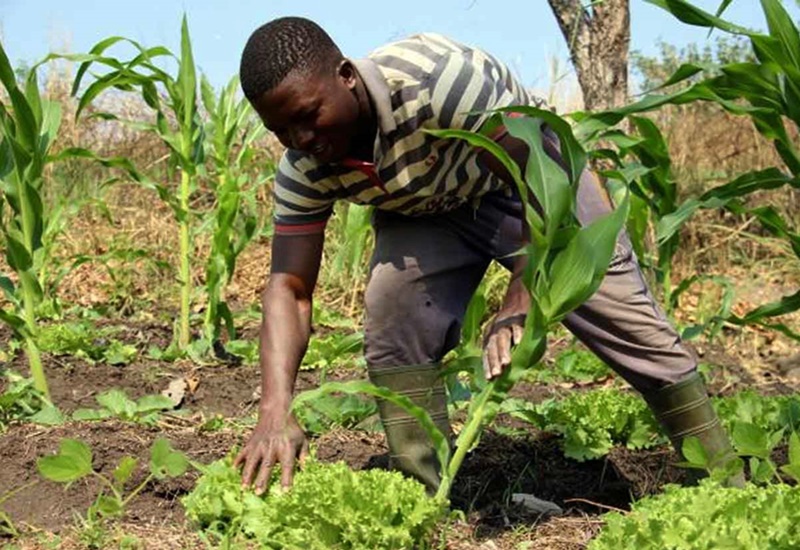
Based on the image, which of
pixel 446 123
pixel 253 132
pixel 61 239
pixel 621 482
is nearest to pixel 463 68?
pixel 446 123

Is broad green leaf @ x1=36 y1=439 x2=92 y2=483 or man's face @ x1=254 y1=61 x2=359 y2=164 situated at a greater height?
man's face @ x1=254 y1=61 x2=359 y2=164

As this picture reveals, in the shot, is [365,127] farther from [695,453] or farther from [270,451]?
[695,453]

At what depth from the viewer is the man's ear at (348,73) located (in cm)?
324

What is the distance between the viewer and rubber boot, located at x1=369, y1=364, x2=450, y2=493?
3.69m

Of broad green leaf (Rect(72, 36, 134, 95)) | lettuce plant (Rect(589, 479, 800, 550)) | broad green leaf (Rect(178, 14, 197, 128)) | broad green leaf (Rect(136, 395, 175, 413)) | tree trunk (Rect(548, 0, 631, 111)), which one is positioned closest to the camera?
lettuce plant (Rect(589, 479, 800, 550))

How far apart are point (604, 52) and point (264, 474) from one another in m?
6.00

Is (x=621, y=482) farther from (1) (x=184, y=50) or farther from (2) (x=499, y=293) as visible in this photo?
(2) (x=499, y=293)

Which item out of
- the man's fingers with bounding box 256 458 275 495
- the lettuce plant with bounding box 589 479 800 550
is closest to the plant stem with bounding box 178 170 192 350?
the man's fingers with bounding box 256 458 275 495

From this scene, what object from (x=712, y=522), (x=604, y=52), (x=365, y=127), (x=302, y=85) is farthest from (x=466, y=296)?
(x=604, y=52)

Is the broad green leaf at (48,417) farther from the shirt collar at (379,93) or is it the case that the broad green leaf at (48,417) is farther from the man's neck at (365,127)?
the shirt collar at (379,93)

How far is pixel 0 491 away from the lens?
3.78 m

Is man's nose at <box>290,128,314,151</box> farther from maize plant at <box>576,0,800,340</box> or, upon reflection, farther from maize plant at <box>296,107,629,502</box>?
maize plant at <box>576,0,800,340</box>

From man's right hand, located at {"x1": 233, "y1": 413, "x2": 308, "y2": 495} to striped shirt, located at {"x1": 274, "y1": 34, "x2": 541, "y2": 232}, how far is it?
67 centimetres

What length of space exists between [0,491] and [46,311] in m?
4.19
